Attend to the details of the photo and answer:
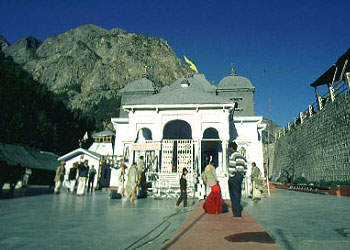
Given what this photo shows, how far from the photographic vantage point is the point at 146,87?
2909 centimetres

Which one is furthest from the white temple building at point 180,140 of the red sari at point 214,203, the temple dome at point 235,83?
the temple dome at point 235,83

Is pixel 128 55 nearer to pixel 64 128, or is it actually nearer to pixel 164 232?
pixel 64 128

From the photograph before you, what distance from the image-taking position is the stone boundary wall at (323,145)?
17688 millimetres

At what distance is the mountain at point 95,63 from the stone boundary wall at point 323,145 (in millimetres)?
76051

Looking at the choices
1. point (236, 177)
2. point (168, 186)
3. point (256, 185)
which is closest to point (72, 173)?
point (168, 186)

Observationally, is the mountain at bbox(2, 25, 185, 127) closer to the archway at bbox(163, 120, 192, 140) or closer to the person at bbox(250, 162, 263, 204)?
the archway at bbox(163, 120, 192, 140)

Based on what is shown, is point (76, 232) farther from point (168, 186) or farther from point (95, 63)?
point (95, 63)

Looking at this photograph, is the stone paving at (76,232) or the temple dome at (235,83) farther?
the temple dome at (235,83)

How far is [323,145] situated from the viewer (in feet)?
70.9

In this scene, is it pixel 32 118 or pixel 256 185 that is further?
pixel 32 118

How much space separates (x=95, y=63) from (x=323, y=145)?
12990 centimetres

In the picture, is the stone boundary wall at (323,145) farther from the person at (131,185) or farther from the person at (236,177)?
the person at (131,185)

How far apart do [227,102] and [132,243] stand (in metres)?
12.7

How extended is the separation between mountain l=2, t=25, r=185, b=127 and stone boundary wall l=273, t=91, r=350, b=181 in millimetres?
76051
